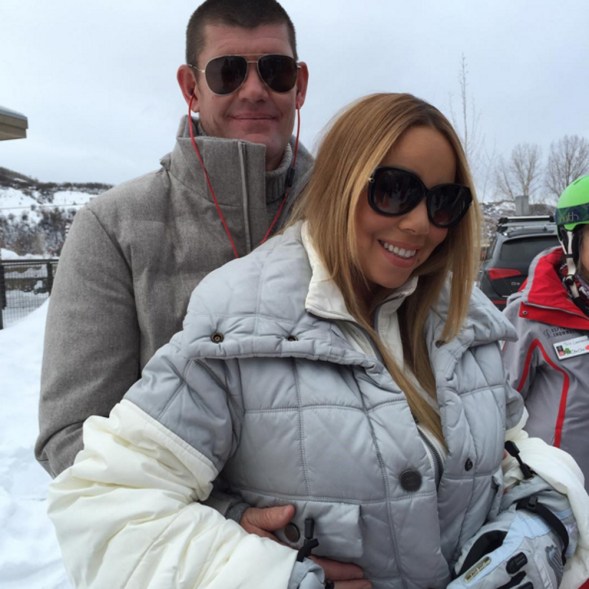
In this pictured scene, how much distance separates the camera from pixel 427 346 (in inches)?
67.8

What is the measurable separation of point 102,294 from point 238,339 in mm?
605

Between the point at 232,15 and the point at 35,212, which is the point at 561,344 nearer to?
the point at 232,15

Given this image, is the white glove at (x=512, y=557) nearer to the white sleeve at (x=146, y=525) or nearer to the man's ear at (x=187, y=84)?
the white sleeve at (x=146, y=525)

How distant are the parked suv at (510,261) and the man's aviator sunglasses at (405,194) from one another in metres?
5.58

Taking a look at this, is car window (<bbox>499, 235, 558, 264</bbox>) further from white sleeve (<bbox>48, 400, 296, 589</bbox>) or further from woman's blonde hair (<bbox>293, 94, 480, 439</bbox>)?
white sleeve (<bbox>48, 400, 296, 589</bbox>)

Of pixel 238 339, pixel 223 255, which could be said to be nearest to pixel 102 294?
pixel 223 255

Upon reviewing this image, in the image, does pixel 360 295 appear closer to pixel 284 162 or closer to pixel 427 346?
pixel 427 346

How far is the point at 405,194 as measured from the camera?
4.94 ft

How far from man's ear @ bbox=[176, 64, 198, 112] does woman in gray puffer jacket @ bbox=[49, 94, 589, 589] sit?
2.20 feet

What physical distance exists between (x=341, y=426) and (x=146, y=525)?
0.49m

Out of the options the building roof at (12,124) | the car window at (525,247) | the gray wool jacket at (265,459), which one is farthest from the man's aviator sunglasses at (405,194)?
the building roof at (12,124)

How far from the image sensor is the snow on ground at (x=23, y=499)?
11.0ft

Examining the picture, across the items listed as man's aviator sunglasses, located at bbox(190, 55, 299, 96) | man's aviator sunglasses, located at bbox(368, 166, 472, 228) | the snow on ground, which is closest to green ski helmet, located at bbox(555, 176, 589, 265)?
man's aviator sunglasses, located at bbox(368, 166, 472, 228)

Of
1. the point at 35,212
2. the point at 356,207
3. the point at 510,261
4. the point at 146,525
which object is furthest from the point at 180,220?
the point at 35,212
